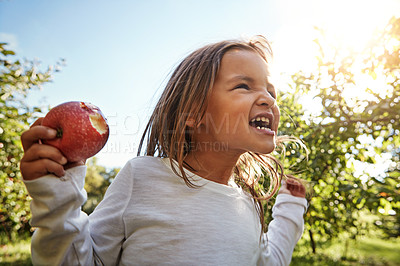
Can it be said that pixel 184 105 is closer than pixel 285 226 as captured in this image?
Yes

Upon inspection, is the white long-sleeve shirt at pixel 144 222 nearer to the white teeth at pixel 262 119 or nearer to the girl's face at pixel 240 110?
the girl's face at pixel 240 110

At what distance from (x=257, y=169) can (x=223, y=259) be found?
67 cm

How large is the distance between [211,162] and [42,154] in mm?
682

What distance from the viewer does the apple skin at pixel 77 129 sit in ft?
2.72

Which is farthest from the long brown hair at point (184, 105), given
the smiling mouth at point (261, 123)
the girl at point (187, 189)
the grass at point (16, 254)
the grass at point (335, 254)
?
the grass at point (16, 254)

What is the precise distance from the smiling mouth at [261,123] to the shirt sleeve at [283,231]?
491mm

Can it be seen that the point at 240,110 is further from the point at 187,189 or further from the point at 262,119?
the point at 187,189

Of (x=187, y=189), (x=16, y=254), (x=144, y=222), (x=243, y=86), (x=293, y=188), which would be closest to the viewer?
(x=144, y=222)

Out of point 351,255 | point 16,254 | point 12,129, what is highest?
point 12,129

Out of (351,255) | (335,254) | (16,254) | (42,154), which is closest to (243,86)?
(42,154)

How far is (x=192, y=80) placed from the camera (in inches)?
52.6

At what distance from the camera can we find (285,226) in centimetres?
142

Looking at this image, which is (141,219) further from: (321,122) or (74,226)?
(321,122)

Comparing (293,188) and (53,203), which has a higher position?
(53,203)
